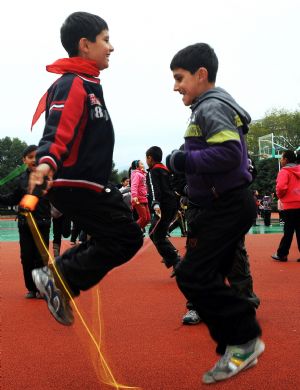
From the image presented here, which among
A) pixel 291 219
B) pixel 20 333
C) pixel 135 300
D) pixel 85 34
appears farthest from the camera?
pixel 291 219

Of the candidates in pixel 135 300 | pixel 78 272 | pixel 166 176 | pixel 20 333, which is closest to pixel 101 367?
pixel 78 272

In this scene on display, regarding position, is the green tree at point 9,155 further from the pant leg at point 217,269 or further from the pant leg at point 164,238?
the pant leg at point 217,269

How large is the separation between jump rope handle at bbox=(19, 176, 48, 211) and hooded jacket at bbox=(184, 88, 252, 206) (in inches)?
31.4

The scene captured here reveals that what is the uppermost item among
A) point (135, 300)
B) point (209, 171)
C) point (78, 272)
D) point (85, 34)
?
point (85, 34)

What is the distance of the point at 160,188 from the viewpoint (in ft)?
23.8

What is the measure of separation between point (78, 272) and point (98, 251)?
17cm

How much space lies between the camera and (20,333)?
14.6 feet

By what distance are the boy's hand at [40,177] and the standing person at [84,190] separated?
0.22 meters

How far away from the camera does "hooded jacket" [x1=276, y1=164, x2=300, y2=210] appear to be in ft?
30.3

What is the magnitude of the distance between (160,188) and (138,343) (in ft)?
11.3

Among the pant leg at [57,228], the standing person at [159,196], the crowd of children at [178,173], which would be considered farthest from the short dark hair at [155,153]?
the crowd of children at [178,173]

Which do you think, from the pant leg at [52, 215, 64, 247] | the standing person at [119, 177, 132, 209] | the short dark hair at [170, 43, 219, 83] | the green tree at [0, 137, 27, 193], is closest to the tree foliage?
the green tree at [0, 137, 27, 193]

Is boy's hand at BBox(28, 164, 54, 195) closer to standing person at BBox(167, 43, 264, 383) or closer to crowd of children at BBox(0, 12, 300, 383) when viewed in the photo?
crowd of children at BBox(0, 12, 300, 383)

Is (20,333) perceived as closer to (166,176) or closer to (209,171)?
(209,171)
